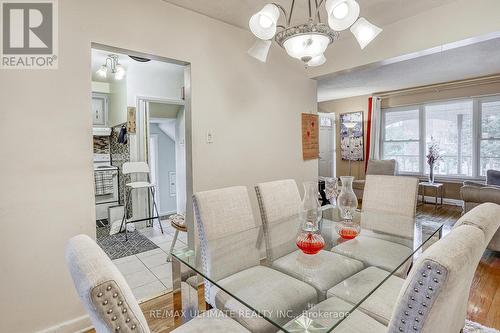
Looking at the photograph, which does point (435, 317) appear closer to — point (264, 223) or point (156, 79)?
point (264, 223)

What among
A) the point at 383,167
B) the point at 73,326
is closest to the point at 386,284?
the point at 73,326

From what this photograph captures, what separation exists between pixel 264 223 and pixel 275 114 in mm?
1470

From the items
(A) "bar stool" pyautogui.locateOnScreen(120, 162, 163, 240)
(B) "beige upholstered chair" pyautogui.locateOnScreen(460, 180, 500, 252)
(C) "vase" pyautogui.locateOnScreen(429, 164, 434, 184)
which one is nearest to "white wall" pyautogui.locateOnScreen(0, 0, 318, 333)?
(A) "bar stool" pyautogui.locateOnScreen(120, 162, 163, 240)

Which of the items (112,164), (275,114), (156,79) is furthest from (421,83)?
(112,164)

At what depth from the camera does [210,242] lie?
5.35 feet

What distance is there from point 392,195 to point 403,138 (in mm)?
4543

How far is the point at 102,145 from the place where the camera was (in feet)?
15.5

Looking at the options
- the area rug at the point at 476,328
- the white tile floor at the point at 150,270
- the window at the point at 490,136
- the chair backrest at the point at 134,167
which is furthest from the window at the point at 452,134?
the chair backrest at the point at 134,167

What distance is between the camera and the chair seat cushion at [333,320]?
938 mm

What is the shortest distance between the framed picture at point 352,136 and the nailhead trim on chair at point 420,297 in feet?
21.1

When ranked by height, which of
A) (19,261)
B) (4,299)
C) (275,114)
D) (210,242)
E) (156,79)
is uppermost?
(156,79)

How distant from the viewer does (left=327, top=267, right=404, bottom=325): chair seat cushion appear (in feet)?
3.92

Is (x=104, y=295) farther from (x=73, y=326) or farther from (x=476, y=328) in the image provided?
(x=476, y=328)

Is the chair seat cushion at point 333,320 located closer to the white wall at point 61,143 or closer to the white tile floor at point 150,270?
the white wall at point 61,143
